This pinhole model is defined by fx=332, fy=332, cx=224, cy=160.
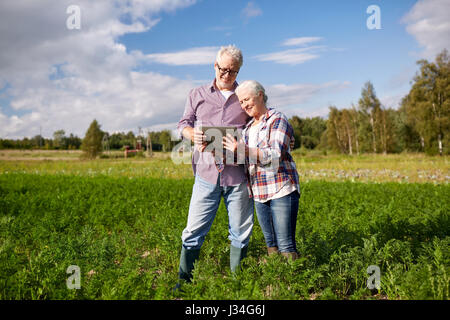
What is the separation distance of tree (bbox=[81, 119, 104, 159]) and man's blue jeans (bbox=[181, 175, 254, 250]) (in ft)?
110

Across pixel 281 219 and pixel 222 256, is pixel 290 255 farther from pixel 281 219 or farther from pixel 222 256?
pixel 222 256

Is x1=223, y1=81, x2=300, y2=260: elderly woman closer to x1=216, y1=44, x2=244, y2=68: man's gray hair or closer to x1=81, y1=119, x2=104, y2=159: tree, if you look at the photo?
x1=216, y1=44, x2=244, y2=68: man's gray hair

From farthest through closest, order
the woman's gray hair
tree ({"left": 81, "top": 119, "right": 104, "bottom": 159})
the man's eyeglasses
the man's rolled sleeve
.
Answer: tree ({"left": 81, "top": 119, "right": 104, "bottom": 159}), the man's rolled sleeve, the man's eyeglasses, the woman's gray hair

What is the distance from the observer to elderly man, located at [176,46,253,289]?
9.36 feet

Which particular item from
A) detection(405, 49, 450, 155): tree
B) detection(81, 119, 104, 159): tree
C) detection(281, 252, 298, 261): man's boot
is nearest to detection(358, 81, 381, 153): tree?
detection(405, 49, 450, 155): tree

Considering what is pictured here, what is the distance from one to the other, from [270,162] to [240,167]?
302mm

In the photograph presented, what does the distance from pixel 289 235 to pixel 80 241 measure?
2.42m

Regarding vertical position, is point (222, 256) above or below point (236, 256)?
below

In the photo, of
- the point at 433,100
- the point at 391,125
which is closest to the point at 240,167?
the point at 433,100

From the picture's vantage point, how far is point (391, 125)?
37.2m

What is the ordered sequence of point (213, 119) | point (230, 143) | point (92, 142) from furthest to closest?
point (92, 142) < point (213, 119) < point (230, 143)

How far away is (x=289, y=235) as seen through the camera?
2840 millimetres

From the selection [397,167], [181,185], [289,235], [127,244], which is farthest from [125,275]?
[397,167]
